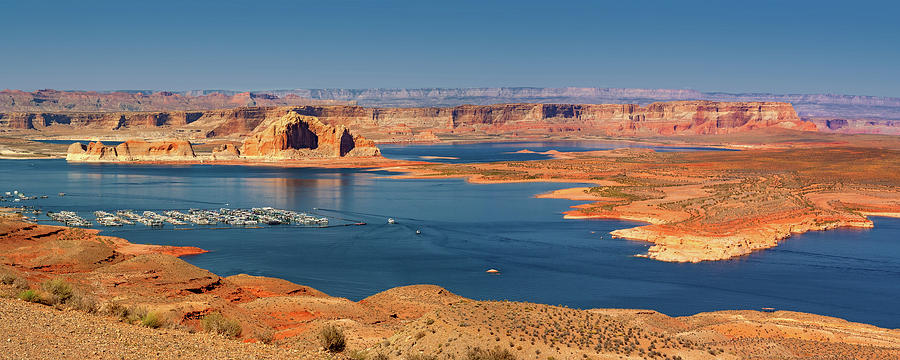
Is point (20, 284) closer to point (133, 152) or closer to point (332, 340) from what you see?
point (332, 340)

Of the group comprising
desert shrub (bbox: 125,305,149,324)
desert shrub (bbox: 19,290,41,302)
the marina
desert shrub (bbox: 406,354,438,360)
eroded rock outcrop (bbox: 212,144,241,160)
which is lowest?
the marina

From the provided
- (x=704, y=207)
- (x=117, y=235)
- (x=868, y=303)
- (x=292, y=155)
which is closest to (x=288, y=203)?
(x=117, y=235)

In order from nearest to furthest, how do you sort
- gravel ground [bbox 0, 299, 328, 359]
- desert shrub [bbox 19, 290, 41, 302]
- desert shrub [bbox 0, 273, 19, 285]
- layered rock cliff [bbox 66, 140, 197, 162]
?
gravel ground [bbox 0, 299, 328, 359] < desert shrub [bbox 19, 290, 41, 302] < desert shrub [bbox 0, 273, 19, 285] < layered rock cliff [bbox 66, 140, 197, 162]

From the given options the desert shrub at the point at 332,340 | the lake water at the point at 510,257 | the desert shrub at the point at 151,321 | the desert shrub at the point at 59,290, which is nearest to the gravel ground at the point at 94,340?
the desert shrub at the point at 151,321

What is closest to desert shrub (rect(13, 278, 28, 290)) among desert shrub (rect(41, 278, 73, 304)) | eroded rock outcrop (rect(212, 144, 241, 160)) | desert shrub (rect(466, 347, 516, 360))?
desert shrub (rect(41, 278, 73, 304))

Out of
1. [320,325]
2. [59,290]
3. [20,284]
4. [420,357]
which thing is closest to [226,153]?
[20,284]

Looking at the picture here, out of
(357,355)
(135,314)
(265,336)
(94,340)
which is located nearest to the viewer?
(94,340)

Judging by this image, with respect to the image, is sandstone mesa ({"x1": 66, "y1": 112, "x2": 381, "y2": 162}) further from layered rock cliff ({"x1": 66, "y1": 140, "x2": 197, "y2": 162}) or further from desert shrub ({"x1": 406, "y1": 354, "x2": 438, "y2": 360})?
desert shrub ({"x1": 406, "y1": 354, "x2": 438, "y2": 360})
